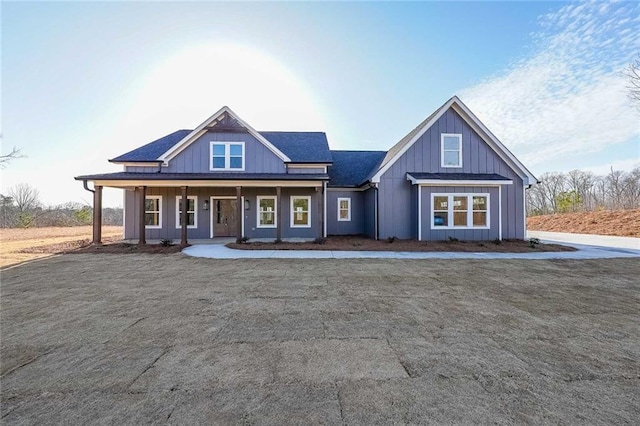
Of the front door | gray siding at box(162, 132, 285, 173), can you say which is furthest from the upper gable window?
the front door

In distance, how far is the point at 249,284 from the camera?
655 centimetres

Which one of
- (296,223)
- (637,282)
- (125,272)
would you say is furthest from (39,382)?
(296,223)

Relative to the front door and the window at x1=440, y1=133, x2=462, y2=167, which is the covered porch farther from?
the window at x1=440, y1=133, x2=462, y2=167

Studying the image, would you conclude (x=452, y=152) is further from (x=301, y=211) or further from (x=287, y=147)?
(x=287, y=147)

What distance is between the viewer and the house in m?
13.6

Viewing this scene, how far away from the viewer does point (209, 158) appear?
50.0 feet

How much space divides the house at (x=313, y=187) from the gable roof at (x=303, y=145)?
5.5 inches

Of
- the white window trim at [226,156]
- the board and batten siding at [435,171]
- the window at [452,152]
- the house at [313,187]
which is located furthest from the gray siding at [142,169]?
the window at [452,152]

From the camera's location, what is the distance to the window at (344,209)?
17.2 metres

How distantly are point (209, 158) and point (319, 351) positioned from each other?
1399 cm

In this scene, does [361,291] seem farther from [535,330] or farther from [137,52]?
[137,52]

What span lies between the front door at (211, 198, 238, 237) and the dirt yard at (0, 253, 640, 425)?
9.20m

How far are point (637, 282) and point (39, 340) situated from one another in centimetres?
1170

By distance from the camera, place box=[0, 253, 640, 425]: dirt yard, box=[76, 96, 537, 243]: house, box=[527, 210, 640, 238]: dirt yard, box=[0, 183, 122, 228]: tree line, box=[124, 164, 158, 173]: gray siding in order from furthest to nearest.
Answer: box=[0, 183, 122, 228]: tree line → box=[527, 210, 640, 238]: dirt yard → box=[124, 164, 158, 173]: gray siding → box=[76, 96, 537, 243]: house → box=[0, 253, 640, 425]: dirt yard
